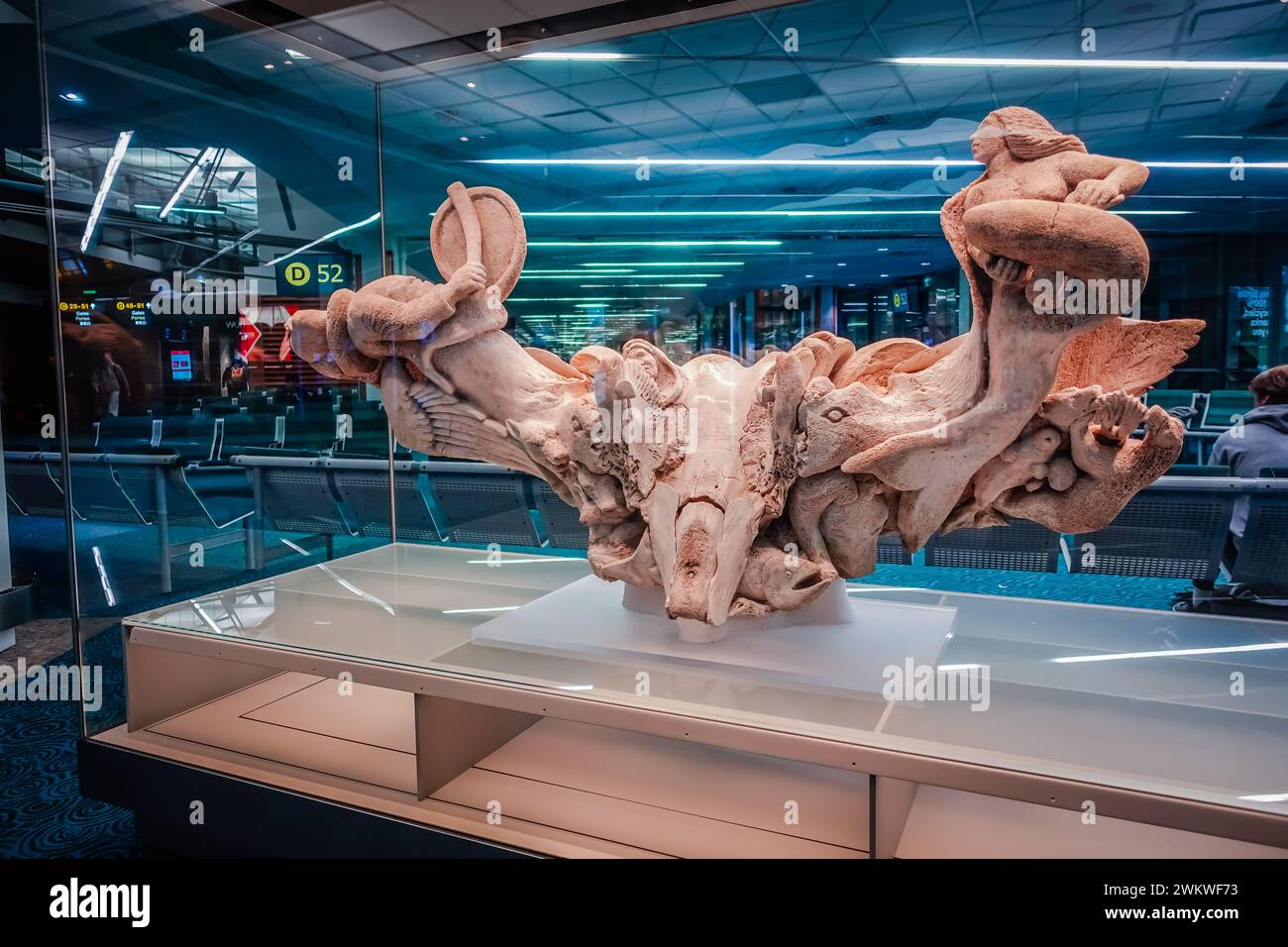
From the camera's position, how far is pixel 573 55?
3033mm

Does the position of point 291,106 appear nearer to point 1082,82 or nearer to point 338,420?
point 338,420

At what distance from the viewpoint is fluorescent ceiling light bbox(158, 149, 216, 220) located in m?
2.82

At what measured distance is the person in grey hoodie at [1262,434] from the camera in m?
3.15

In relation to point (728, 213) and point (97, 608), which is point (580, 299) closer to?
point (728, 213)

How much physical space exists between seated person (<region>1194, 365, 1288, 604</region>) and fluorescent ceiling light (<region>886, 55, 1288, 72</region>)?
3.96 feet

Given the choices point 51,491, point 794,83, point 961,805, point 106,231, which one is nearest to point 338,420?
point 106,231

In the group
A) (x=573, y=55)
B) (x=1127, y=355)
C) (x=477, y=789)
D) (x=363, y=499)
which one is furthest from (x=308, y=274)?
(x=1127, y=355)

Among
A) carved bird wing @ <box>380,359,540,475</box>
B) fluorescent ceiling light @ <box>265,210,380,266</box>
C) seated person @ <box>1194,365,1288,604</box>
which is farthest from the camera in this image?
seated person @ <box>1194,365,1288,604</box>

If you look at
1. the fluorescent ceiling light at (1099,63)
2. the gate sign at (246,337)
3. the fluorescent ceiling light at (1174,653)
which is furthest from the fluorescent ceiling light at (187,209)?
the fluorescent ceiling light at (1174,653)

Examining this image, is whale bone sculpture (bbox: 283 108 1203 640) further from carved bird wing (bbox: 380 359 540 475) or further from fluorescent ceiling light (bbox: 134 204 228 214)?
fluorescent ceiling light (bbox: 134 204 228 214)

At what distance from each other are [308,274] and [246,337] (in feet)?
1.15

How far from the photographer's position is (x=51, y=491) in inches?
149

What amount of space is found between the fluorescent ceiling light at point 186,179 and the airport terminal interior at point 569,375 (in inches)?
0.8

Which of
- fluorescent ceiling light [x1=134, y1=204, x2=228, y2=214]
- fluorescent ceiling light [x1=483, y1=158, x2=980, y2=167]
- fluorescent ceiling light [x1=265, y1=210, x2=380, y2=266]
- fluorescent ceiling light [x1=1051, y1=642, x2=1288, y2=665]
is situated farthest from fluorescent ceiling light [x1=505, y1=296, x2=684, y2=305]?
fluorescent ceiling light [x1=1051, y1=642, x2=1288, y2=665]
